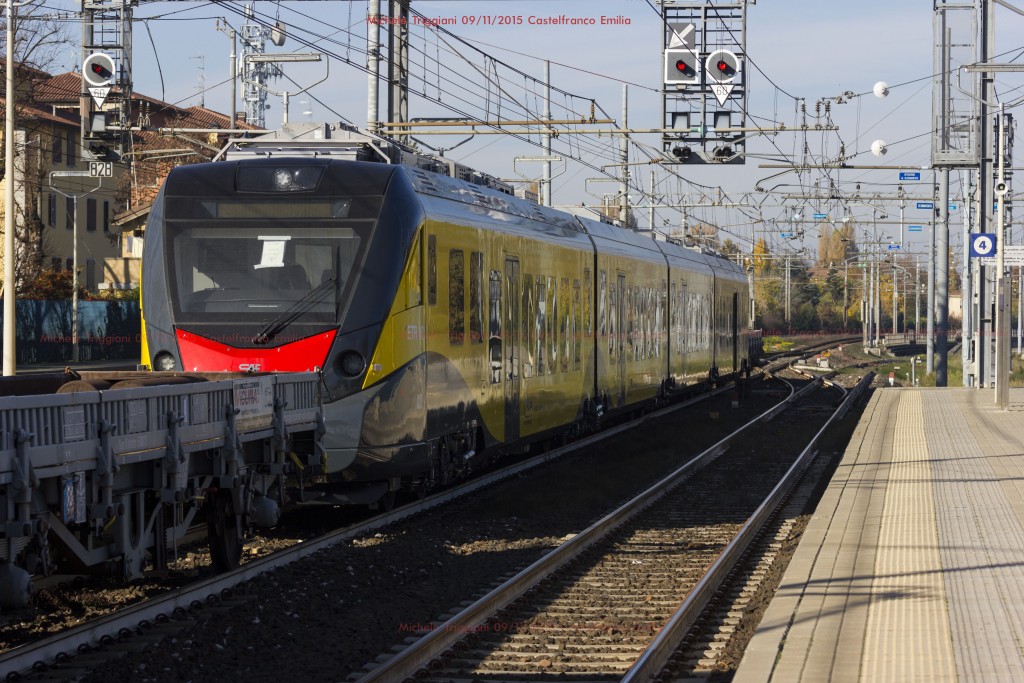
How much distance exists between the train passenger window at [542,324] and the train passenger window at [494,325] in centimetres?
185

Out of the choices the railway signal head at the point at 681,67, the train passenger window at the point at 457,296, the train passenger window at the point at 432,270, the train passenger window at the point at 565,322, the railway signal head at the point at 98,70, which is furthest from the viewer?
the railway signal head at the point at 98,70

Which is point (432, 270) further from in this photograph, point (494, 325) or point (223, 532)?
point (223, 532)

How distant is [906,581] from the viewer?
379 inches

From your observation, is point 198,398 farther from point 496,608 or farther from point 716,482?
point 716,482

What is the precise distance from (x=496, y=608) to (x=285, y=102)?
4280 cm

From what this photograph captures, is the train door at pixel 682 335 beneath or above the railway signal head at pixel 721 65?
beneath

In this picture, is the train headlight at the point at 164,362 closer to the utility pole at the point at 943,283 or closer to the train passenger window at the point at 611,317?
the train passenger window at the point at 611,317

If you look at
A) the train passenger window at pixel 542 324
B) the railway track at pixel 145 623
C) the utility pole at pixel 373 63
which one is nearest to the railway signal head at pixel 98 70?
the utility pole at pixel 373 63

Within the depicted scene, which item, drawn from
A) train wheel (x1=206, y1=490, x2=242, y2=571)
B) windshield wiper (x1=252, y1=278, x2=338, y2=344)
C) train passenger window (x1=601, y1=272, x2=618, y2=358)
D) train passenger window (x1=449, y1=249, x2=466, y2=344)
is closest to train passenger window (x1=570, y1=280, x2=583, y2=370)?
train passenger window (x1=601, y1=272, x2=618, y2=358)

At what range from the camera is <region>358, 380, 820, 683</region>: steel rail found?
25.8 ft

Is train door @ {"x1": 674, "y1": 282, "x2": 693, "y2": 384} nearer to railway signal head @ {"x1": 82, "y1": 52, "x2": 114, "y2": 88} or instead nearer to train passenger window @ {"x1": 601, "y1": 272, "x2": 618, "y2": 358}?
train passenger window @ {"x1": 601, "y1": 272, "x2": 618, "y2": 358}

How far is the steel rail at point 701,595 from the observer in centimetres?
809

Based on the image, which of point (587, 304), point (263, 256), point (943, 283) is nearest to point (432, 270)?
point (263, 256)

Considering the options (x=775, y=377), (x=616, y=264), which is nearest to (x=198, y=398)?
(x=616, y=264)
